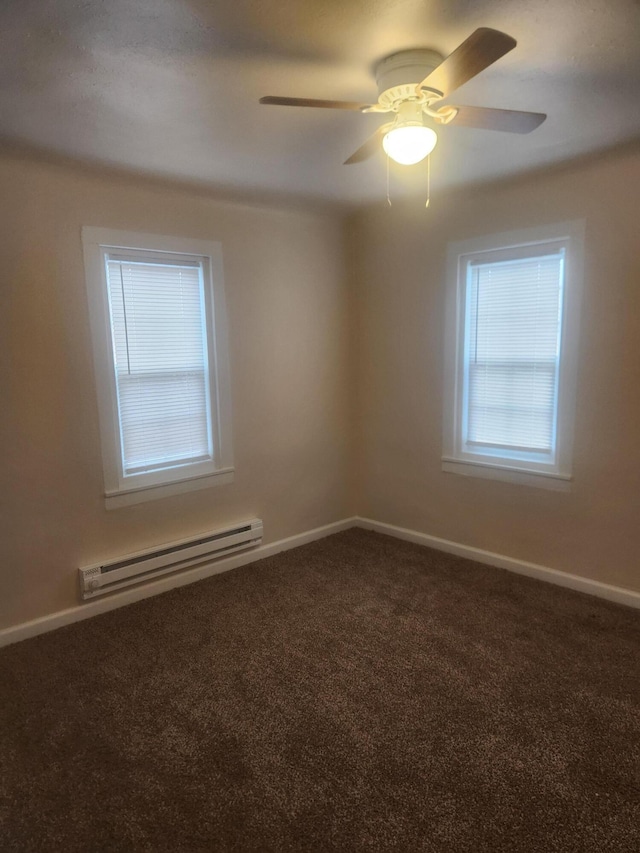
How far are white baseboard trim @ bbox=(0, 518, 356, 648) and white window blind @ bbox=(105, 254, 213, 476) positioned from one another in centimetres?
73

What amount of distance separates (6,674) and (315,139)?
9.64 feet

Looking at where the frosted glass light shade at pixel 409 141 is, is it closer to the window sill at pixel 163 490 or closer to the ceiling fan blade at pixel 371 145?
the ceiling fan blade at pixel 371 145

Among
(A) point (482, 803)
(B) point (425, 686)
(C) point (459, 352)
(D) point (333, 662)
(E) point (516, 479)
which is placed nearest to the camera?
(A) point (482, 803)

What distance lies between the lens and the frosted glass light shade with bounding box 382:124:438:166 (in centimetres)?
186

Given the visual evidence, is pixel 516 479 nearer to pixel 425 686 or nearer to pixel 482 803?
pixel 425 686

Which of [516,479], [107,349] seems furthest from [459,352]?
[107,349]

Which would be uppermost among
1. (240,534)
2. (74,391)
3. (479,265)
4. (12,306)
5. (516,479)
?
(479,265)

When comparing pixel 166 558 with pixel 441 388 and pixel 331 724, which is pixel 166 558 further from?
pixel 441 388

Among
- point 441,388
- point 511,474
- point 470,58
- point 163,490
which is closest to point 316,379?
point 441,388

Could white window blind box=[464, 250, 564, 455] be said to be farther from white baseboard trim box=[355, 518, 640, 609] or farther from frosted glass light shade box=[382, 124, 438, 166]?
frosted glass light shade box=[382, 124, 438, 166]

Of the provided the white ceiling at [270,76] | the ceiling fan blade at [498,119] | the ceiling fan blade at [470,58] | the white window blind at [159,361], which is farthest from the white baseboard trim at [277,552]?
the ceiling fan blade at [470,58]

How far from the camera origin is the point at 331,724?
212 cm

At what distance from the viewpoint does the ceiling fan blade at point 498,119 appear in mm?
1838

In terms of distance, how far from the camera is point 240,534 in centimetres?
367
